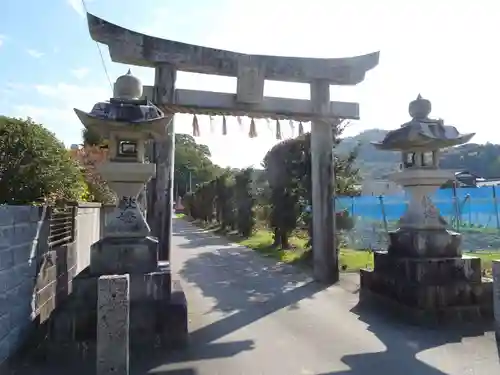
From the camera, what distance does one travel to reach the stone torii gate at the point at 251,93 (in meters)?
8.20

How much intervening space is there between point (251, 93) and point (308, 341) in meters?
5.32

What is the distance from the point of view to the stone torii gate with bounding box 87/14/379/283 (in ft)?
26.9

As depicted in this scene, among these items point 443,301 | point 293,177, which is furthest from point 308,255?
point 443,301

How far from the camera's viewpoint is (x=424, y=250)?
6715 millimetres

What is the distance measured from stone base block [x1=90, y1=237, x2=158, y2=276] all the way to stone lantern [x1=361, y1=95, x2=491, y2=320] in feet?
13.1

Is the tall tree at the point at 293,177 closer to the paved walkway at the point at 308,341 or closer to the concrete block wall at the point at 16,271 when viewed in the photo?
the paved walkway at the point at 308,341

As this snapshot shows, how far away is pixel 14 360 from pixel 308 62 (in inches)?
309

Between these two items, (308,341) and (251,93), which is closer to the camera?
(308,341)

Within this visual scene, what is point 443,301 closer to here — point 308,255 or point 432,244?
point 432,244

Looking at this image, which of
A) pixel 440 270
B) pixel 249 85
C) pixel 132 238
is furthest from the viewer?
pixel 249 85

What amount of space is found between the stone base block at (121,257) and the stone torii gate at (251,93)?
225 centimetres

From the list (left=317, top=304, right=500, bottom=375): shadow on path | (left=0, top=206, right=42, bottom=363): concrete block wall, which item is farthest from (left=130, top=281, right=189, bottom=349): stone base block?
(left=317, top=304, right=500, bottom=375): shadow on path

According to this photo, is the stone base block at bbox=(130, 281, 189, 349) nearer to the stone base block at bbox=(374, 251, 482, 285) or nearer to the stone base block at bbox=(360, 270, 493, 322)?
the stone base block at bbox=(360, 270, 493, 322)

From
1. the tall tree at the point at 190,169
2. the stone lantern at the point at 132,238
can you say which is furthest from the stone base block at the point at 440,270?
the tall tree at the point at 190,169
